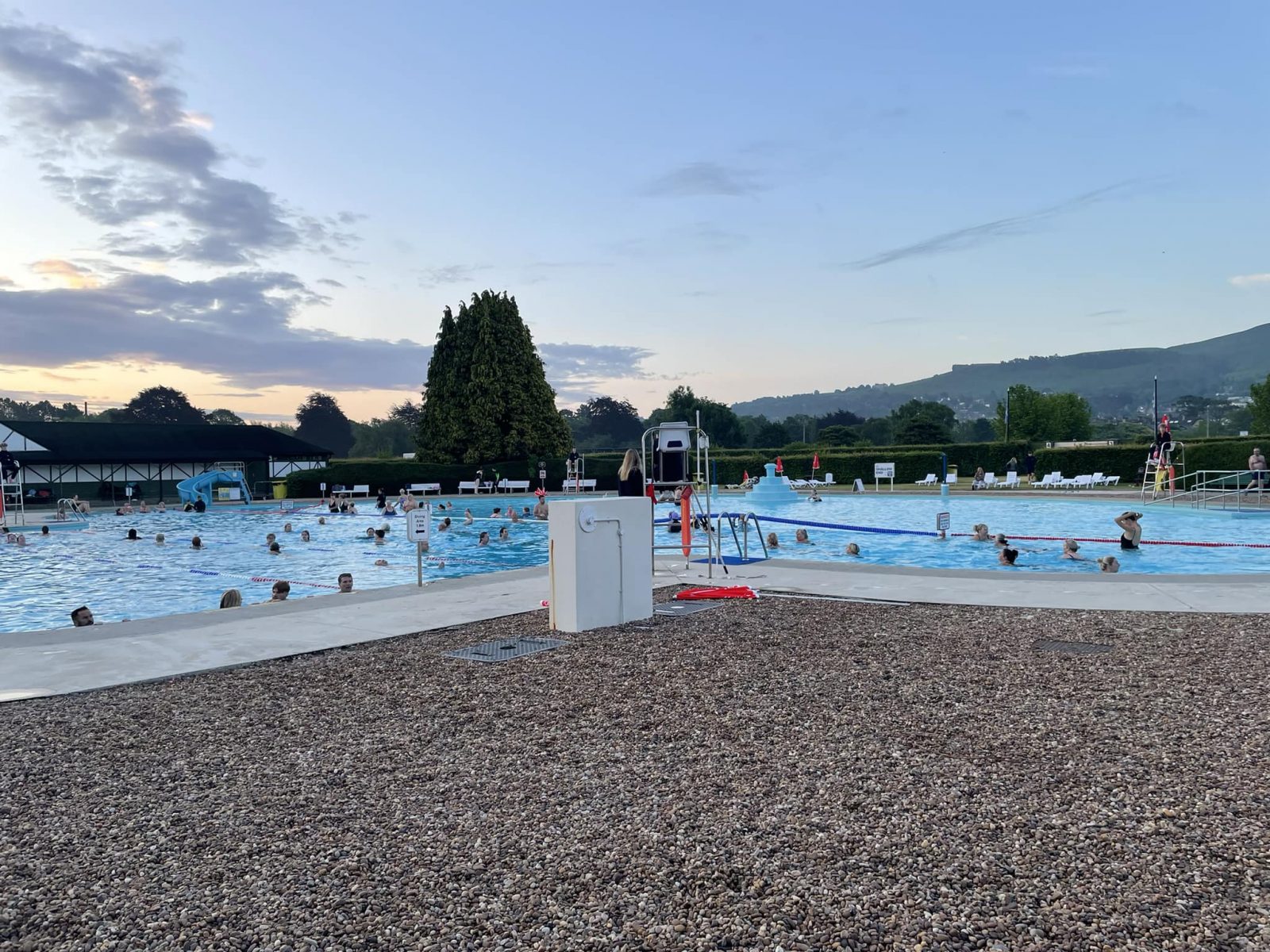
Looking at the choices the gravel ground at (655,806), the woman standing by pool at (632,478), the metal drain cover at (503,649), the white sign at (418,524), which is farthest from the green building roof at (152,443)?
the gravel ground at (655,806)

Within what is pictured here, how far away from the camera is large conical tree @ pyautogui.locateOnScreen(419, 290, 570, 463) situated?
5112cm

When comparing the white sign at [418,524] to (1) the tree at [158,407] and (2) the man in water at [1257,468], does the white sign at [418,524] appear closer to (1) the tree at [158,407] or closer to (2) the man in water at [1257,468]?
(2) the man in water at [1257,468]

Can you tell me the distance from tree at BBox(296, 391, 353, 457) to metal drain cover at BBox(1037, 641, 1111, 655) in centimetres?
13042

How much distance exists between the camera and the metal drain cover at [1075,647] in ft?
23.5

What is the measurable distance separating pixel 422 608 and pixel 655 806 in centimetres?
624

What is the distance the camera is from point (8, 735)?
17.7ft

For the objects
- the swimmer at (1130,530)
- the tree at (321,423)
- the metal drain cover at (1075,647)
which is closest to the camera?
the metal drain cover at (1075,647)

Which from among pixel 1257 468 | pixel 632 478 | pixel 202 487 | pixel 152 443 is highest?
pixel 152 443

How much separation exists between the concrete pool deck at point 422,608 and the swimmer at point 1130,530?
6.78 m

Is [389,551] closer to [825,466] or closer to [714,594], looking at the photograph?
[714,594]

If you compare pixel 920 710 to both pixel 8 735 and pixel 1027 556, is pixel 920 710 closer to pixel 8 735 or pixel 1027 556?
pixel 8 735

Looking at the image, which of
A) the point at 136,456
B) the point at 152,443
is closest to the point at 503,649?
the point at 136,456

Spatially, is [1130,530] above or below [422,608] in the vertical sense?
below

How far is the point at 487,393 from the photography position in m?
51.2
